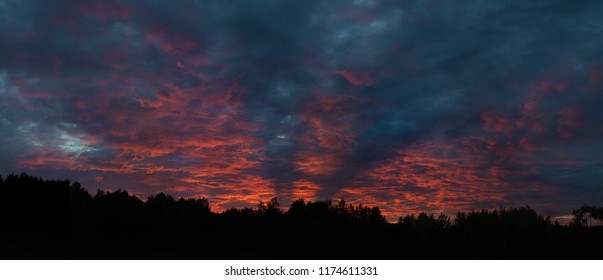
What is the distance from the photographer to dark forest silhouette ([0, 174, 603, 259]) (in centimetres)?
3788

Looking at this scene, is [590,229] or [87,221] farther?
[590,229]

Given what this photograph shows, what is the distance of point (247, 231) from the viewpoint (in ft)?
155

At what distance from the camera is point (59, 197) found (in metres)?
39.2

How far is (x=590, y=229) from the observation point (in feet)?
148

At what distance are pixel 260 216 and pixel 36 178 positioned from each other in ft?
63.9

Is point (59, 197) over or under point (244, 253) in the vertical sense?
over

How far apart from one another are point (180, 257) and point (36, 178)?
12.4 metres

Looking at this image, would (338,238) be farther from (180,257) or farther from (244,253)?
(180,257)

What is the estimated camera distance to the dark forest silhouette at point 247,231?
3788 centimetres

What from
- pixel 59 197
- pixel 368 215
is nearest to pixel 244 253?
pixel 368 215
